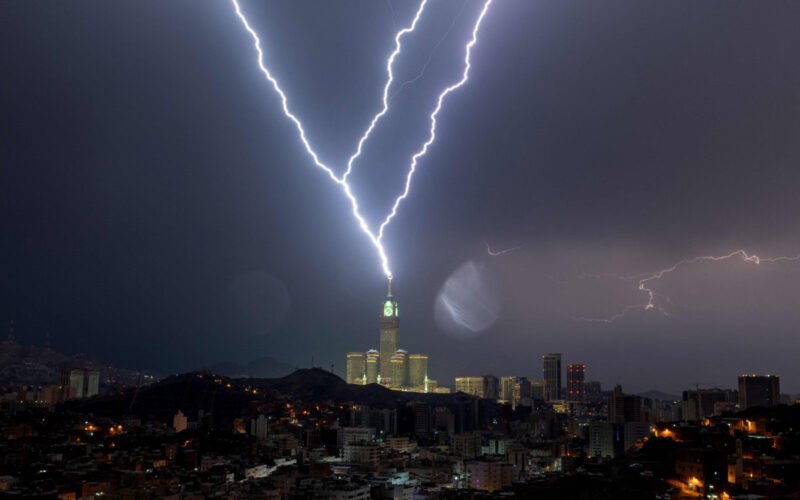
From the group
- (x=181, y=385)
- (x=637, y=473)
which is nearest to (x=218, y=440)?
(x=637, y=473)

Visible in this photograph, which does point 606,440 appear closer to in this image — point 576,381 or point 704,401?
point 704,401

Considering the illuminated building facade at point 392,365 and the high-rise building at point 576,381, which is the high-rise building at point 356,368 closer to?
the illuminated building facade at point 392,365

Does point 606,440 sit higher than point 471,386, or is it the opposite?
point 471,386

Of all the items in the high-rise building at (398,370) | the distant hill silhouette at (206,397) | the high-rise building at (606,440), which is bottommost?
the high-rise building at (606,440)

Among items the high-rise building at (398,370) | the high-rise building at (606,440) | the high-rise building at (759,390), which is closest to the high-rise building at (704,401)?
the high-rise building at (759,390)

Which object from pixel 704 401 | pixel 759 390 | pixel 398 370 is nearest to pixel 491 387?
pixel 398 370

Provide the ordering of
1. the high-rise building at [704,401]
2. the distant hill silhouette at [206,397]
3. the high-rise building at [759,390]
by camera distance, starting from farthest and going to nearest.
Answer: the distant hill silhouette at [206,397] < the high-rise building at [704,401] < the high-rise building at [759,390]
